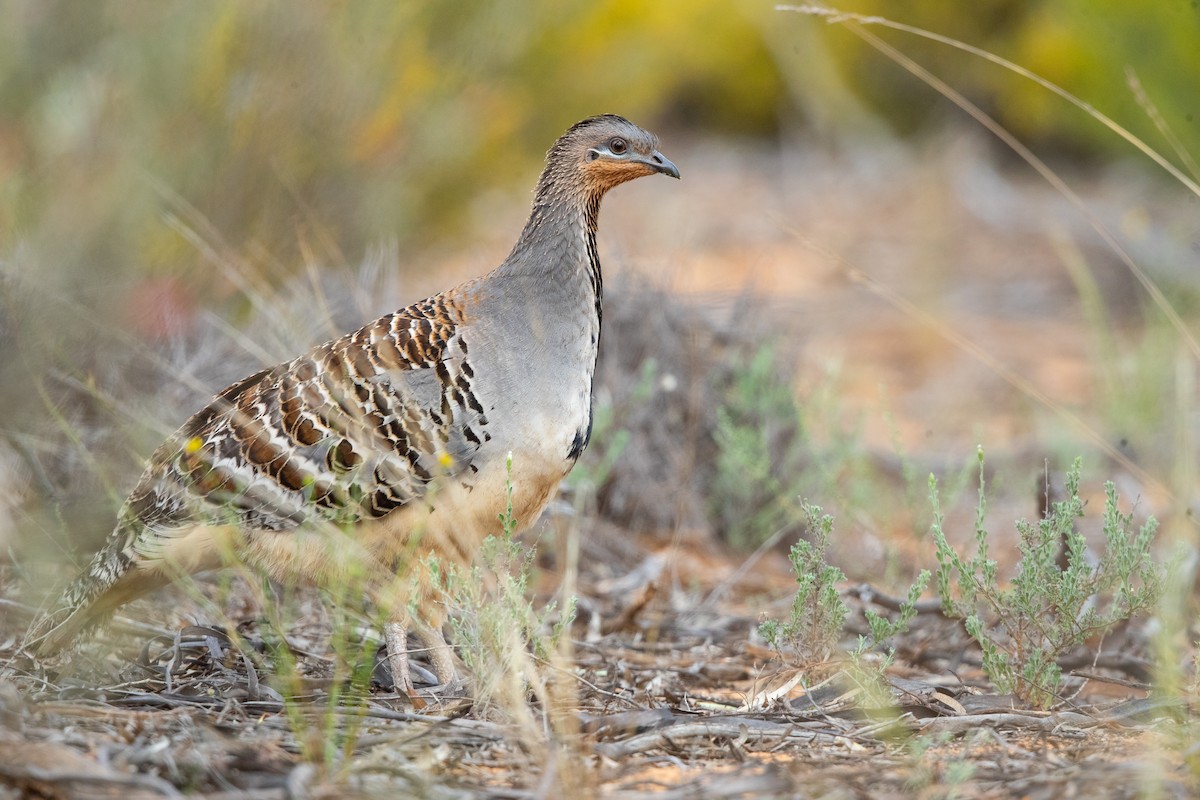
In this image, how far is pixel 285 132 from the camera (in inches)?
290

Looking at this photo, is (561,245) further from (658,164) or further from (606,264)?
(606,264)

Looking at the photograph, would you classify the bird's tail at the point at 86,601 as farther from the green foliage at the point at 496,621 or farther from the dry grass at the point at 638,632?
the green foliage at the point at 496,621

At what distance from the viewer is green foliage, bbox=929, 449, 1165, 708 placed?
11.7ft

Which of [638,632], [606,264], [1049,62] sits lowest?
[638,632]

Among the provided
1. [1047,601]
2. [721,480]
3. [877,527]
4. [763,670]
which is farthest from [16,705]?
[877,527]

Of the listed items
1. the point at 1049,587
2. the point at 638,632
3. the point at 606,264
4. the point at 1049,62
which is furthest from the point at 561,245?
the point at 1049,62

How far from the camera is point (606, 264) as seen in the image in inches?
275

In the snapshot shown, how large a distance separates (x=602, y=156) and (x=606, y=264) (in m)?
2.80

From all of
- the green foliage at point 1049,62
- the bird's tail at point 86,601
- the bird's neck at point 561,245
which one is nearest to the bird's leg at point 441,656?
the bird's tail at point 86,601

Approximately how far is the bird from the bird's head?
14.2 inches

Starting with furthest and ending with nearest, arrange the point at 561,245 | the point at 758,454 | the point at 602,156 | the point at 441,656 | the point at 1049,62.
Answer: the point at 1049,62 < the point at 758,454 < the point at 602,156 < the point at 561,245 < the point at 441,656

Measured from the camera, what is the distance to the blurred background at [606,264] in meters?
4.87

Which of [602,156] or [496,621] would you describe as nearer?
[496,621]

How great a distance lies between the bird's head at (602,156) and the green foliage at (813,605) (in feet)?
4.01
